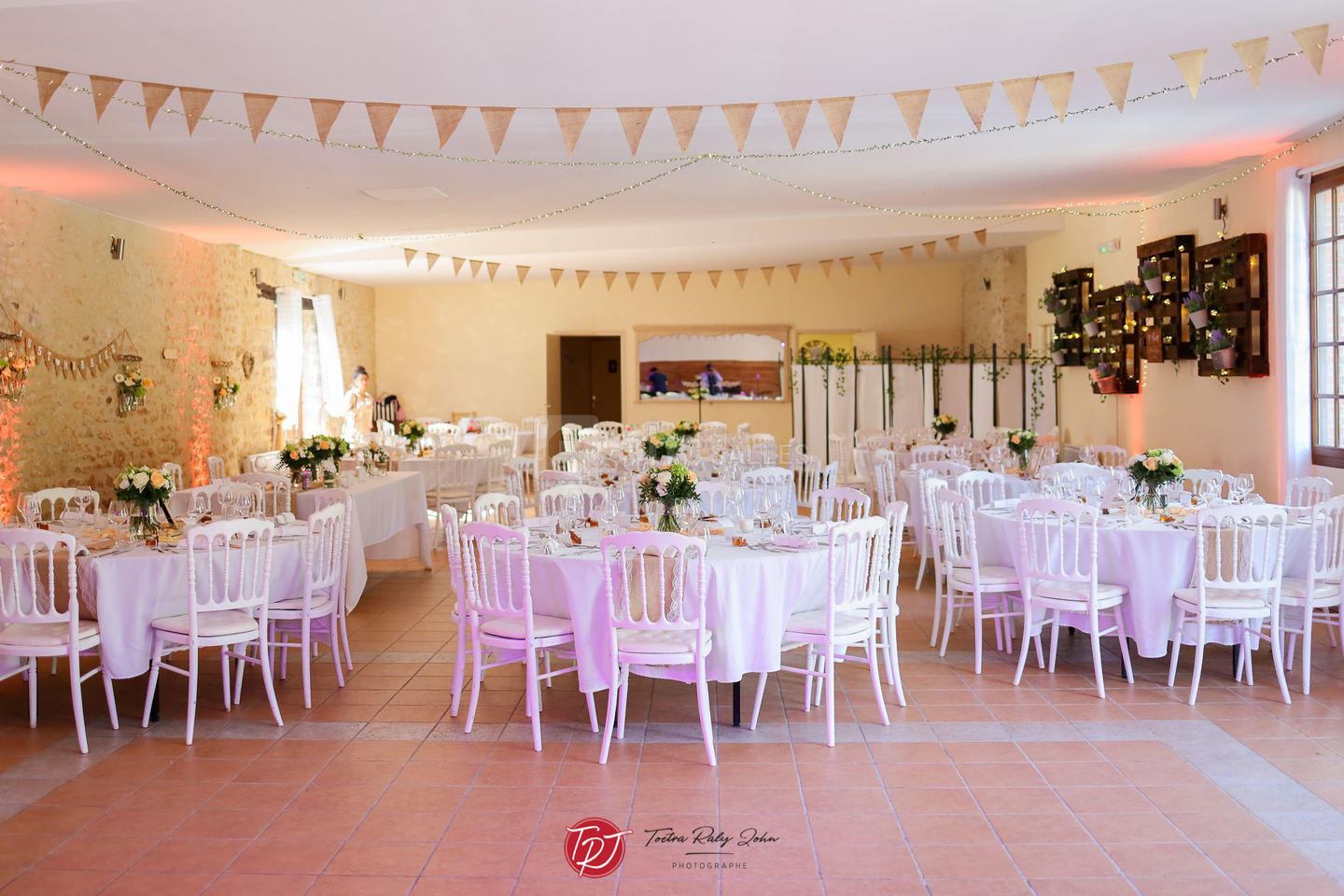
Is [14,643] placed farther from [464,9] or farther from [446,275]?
[446,275]

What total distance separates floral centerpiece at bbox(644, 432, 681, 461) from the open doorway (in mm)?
9472

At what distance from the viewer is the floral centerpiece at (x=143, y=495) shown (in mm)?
5262

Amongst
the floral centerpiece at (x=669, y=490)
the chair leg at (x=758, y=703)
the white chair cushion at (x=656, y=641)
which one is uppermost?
the floral centerpiece at (x=669, y=490)

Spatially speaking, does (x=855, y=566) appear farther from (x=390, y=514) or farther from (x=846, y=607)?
(x=390, y=514)

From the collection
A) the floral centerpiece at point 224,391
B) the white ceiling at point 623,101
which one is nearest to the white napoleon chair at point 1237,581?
the white ceiling at point 623,101

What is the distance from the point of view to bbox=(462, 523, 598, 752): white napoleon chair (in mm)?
4465

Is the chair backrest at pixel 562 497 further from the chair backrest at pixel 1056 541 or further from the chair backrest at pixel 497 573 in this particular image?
the chair backrest at pixel 1056 541

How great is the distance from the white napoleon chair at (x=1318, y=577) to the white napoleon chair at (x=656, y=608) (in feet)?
9.06

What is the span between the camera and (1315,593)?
5133mm

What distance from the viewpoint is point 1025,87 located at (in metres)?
5.64

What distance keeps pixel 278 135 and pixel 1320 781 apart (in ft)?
20.9

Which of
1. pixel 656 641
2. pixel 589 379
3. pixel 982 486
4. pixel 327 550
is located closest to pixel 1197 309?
pixel 982 486

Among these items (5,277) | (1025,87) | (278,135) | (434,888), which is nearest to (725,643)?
(434,888)

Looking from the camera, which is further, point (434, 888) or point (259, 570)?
point (259, 570)
